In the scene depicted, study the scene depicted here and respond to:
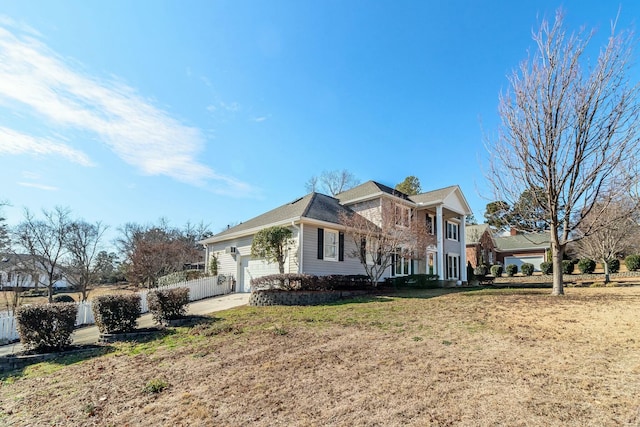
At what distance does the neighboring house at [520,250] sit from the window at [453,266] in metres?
15.7

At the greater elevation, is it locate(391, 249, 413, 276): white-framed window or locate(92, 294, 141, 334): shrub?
locate(391, 249, 413, 276): white-framed window

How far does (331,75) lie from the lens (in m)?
14.4

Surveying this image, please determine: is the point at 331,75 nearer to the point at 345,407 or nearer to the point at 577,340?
the point at 577,340

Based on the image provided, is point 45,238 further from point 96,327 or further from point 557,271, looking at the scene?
point 557,271

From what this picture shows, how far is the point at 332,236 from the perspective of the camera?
1759 cm

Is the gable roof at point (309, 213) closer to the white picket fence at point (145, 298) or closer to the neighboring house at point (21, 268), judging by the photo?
the white picket fence at point (145, 298)

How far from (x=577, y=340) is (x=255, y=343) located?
603cm

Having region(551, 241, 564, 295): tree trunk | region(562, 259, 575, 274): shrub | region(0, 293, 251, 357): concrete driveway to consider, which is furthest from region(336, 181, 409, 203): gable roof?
region(562, 259, 575, 274): shrub

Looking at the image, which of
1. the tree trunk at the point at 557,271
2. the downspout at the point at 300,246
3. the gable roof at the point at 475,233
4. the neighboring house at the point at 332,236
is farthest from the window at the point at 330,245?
the gable roof at the point at 475,233

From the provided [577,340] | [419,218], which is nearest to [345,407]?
[577,340]

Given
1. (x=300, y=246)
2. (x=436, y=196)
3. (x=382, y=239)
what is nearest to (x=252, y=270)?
(x=300, y=246)

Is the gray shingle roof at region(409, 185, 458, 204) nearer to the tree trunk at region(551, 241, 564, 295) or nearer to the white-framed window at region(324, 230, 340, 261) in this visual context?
the white-framed window at region(324, 230, 340, 261)

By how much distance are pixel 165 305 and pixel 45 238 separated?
61.1ft

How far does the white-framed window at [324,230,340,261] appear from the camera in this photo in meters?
17.2
